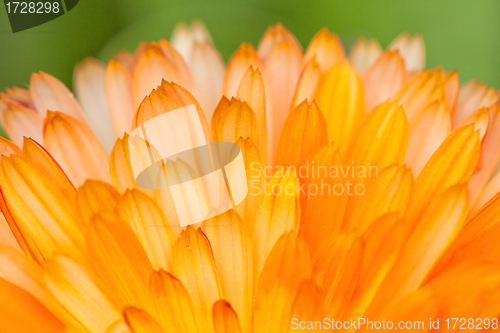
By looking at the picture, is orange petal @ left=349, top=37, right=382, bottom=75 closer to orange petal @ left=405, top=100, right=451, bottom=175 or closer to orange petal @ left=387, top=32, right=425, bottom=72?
orange petal @ left=387, top=32, right=425, bottom=72

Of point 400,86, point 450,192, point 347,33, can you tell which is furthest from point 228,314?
point 347,33

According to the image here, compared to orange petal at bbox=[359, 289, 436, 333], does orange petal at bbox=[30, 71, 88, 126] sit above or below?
above

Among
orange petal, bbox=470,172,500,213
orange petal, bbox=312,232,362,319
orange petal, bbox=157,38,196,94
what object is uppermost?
orange petal, bbox=157,38,196,94

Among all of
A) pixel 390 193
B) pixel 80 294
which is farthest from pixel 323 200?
pixel 80 294

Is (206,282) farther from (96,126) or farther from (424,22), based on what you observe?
(424,22)

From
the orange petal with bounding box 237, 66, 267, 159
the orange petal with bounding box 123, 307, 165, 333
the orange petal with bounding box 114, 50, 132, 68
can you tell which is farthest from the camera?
the orange petal with bounding box 114, 50, 132, 68

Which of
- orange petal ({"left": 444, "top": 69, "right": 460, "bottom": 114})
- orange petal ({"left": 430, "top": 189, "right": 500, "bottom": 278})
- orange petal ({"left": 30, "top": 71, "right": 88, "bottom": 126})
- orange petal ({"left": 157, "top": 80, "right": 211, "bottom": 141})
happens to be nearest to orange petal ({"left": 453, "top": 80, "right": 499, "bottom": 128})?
orange petal ({"left": 444, "top": 69, "right": 460, "bottom": 114})
